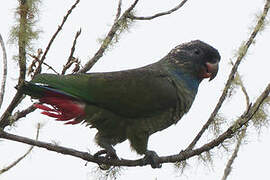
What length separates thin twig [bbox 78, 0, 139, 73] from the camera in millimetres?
3729

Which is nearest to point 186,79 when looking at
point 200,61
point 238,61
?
point 200,61

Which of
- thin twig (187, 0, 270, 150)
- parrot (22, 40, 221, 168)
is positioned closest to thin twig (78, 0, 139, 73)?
parrot (22, 40, 221, 168)

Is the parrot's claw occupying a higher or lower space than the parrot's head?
lower

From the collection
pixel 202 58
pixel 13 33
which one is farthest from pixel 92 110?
pixel 202 58

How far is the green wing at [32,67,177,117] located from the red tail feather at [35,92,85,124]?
8 cm

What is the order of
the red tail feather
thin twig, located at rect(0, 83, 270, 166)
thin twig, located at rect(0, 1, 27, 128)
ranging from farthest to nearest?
the red tail feather → thin twig, located at rect(0, 83, 270, 166) → thin twig, located at rect(0, 1, 27, 128)

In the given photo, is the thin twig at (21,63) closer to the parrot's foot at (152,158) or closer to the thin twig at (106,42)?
the thin twig at (106,42)

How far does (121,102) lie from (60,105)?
0.65 meters

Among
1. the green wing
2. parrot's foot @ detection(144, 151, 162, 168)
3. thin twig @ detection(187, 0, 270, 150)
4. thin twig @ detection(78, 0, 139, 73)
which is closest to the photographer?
thin twig @ detection(187, 0, 270, 150)

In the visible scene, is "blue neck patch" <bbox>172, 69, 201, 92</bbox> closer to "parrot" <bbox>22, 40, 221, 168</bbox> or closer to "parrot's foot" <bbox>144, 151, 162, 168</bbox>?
"parrot" <bbox>22, 40, 221, 168</bbox>

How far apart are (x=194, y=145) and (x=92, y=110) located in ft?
3.51

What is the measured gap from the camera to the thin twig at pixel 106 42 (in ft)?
12.2

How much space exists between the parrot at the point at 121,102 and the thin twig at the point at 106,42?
0.28 metres

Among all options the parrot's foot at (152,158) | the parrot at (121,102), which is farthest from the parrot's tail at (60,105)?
the parrot's foot at (152,158)
